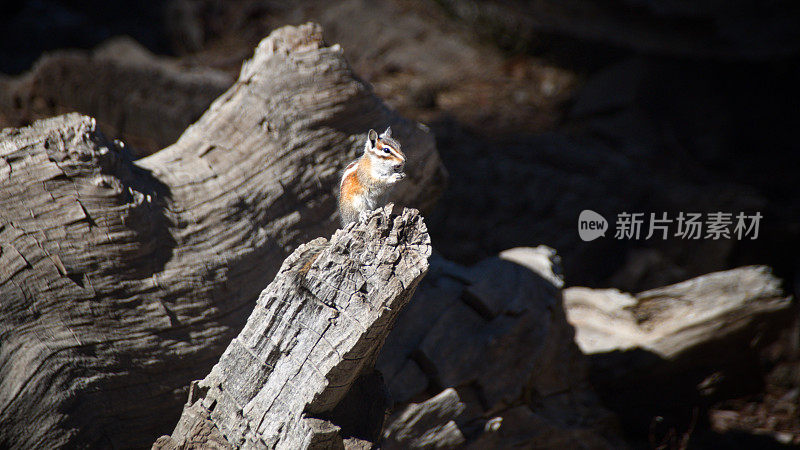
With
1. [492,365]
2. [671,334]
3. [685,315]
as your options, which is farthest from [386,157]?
[685,315]

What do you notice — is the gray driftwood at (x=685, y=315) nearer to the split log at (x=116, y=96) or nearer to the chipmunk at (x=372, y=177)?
the chipmunk at (x=372, y=177)

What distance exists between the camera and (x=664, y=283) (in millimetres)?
5941

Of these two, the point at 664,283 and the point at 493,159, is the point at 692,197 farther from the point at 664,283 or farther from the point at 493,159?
the point at 493,159

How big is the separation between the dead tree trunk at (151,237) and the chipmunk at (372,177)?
→ 595 millimetres

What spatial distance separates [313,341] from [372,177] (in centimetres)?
112

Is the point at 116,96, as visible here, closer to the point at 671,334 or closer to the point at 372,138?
the point at 372,138

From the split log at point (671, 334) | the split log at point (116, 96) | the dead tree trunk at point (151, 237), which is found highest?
the split log at point (116, 96)

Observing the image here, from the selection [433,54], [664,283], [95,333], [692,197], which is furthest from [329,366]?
[433,54]

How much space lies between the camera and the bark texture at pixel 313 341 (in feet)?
8.50

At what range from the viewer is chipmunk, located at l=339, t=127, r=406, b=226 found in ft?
11.2

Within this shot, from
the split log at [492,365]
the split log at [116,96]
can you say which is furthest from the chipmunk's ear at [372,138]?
the split log at [116,96]

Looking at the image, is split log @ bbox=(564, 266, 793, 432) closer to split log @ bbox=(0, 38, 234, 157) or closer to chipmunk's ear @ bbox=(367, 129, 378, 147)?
chipmunk's ear @ bbox=(367, 129, 378, 147)

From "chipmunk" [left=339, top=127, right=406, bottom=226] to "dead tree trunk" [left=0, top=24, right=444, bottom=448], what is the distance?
0.59 metres

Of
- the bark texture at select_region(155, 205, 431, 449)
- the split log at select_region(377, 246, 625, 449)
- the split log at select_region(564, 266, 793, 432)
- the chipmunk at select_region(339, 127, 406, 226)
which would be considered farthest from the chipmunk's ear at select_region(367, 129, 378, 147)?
the split log at select_region(564, 266, 793, 432)
